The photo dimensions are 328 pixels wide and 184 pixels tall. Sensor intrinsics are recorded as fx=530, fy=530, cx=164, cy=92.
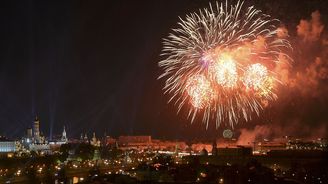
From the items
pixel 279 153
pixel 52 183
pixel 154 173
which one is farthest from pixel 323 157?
pixel 52 183

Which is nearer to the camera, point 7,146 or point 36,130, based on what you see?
point 7,146

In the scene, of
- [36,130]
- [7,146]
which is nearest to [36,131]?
[36,130]

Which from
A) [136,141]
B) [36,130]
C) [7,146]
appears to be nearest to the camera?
[7,146]

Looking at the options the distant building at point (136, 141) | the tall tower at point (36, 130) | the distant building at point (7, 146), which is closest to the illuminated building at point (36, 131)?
the tall tower at point (36, 130)

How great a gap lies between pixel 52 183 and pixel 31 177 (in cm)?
290

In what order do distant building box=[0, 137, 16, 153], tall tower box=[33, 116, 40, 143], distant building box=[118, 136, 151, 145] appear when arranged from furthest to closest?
distant building box=[118, 136, 151, 145] < tall tower box=[33, 116, 40, 143] < distant building box=[0, 137, 16, 153]

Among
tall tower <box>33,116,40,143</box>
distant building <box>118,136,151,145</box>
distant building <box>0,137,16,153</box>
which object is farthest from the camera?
distant building <box>118,136,151,145</box>

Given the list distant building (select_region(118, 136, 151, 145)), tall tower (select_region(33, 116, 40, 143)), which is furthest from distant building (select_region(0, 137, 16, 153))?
distant building (select_region(118, 136, 151, 145))

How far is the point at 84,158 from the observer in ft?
286

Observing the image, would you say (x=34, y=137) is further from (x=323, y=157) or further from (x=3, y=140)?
(x=323, y=157)

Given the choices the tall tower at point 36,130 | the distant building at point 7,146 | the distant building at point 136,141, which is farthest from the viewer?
the distant building at point 136,141

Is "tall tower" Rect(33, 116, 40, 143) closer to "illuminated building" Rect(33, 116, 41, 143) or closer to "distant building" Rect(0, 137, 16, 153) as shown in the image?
"illuminated building" Rect(33, 116, 41, 143)

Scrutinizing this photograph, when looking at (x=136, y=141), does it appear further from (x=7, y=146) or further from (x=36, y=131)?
(x=7, y=146)

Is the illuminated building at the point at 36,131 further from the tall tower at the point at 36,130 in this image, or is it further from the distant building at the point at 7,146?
the distant building at the point at 7,146
